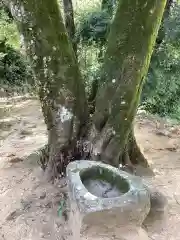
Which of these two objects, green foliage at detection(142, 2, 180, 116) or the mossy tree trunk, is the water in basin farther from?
green foliage at detection(142, 2, 180, 116)

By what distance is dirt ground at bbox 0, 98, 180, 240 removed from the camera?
2982 millimetres

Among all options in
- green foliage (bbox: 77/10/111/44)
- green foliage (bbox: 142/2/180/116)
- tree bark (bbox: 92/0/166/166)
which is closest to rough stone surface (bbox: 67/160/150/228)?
tree bark (bbox: 92/0/166/166)

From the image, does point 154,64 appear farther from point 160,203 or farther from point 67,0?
point 160,203

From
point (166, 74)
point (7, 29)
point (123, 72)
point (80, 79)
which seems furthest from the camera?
point (7, 29)

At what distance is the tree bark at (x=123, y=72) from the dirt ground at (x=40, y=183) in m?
0.61

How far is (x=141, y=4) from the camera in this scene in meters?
3.15

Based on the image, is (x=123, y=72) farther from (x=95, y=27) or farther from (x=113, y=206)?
(x=95, y=27)

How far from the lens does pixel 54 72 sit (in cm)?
330

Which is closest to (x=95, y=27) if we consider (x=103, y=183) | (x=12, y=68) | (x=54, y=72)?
(x=54, y=72)

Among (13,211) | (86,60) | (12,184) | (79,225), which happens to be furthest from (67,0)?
(79,225)

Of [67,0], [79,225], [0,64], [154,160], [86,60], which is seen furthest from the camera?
[0,64]

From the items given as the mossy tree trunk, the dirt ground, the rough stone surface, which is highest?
the mossy tree trunk

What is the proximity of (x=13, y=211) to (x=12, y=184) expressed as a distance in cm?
51

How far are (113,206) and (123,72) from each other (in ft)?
4.24
